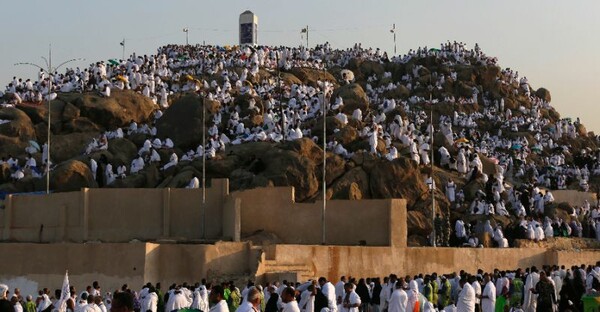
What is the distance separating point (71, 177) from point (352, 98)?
1764 cm

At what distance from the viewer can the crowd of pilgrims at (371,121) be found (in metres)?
44.4

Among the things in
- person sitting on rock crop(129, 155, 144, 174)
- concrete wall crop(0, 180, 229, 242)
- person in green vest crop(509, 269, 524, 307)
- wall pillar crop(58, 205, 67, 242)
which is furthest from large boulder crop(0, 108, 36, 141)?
person in green vest crop(509, 269, 524, 307)

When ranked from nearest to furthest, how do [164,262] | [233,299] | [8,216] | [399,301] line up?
[399,301] < [233,299] < [164,262] < [8,216]

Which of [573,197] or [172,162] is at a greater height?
[172,162]

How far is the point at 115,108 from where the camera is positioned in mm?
51531

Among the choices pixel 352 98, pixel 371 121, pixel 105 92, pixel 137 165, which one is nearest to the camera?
pixel 137 165

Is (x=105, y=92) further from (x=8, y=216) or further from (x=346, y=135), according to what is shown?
(x=8, y=216)

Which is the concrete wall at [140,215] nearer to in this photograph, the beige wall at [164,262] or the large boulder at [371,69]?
the beige wall at [164,262]

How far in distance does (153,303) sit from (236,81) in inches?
1565

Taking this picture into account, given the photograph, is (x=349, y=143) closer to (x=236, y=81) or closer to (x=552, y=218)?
(x=552, y=218)

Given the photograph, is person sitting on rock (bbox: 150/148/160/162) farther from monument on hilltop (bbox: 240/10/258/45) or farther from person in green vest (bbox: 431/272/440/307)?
monument on hilltop (bbox: 240/10/258/45)

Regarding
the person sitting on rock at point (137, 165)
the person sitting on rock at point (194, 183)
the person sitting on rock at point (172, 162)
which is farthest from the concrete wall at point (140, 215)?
the person sitting on rock at point (137, 165)

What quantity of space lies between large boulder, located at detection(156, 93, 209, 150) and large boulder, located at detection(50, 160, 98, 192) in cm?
634

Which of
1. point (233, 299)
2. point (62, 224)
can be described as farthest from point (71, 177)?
point (233, 299)
